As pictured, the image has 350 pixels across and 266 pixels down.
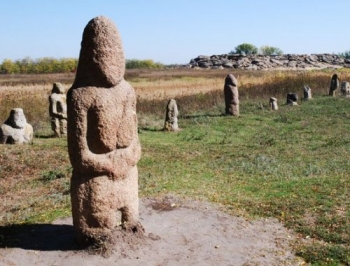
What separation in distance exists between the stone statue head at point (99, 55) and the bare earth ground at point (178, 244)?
264cm

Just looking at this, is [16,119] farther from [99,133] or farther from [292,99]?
[292,99]

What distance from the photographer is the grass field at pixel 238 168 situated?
375 inches

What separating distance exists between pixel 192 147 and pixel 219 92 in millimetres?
15784

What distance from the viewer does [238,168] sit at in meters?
13.9

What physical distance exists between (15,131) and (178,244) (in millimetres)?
11232

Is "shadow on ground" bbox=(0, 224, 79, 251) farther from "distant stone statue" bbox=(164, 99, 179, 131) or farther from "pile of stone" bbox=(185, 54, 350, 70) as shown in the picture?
"pile of stone" bbox=(185, 54, 350, 70)

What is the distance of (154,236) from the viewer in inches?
317

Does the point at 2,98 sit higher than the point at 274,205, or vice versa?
the point at 2,98

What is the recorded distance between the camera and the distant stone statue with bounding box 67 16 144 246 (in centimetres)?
711

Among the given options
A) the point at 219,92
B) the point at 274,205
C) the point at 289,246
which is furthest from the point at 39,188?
the point at 219,92

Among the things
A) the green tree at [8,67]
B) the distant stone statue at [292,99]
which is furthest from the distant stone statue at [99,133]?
the green tree at [8,67]

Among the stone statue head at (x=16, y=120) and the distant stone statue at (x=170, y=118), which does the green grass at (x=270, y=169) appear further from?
the stone statue head at (x=16, y=120)

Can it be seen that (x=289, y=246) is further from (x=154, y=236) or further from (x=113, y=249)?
(x=113, y=249)

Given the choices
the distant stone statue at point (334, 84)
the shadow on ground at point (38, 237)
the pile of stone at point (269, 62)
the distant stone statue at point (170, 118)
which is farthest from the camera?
the pile of stone at point (269, 62)
